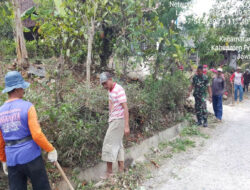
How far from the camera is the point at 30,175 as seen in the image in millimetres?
2623

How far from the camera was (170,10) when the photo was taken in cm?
634

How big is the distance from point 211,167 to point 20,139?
137 inches

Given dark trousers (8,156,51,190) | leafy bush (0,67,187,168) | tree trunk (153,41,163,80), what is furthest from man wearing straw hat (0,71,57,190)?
tree trunk (153,41,163,80)

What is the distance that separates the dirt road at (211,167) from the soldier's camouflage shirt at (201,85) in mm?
1296

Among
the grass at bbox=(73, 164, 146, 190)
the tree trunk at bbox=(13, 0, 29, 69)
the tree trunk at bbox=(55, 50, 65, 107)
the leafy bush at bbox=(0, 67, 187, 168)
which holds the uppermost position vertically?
the tree trunk at bbox=(13, 0, 29, 69)

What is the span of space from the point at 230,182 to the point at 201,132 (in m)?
3.04

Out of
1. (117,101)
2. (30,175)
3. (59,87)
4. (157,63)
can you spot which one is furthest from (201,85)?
(30,175)

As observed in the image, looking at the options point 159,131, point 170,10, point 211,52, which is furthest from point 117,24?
point 211,52

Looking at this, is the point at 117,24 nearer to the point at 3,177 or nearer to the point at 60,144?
the point at 60,144

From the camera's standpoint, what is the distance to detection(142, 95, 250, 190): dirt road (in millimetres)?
3719

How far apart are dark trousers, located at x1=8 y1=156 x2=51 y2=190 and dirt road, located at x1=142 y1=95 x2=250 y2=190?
1774 mm

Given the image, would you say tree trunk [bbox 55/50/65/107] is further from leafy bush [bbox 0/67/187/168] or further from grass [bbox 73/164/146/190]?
grass [bbox 73/164/146/190]

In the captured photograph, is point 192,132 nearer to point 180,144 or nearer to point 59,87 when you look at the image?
point 180,144

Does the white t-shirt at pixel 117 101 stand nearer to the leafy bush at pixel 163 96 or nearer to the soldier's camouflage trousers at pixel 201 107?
the leafy bush at pixel 163 96
